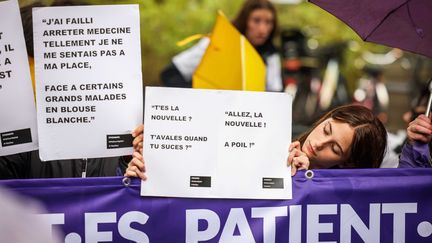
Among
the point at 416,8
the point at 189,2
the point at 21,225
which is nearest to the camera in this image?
the point at 21,225

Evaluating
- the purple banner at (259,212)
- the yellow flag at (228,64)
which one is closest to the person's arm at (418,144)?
the purple banner at (259,212)

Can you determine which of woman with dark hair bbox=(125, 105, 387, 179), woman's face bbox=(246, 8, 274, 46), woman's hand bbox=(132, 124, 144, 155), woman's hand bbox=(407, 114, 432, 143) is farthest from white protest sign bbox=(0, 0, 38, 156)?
woman's face bbox=(246, 8, 274, 46)

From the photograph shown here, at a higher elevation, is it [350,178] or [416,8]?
[416,8]

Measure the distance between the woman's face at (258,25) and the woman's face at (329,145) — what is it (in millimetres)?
3244

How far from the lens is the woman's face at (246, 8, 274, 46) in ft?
22.7

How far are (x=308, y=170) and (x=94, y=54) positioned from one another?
106 centimetres

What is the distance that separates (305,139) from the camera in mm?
3869

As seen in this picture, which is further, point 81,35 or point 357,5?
point 357,5

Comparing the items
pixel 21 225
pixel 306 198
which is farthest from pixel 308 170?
pixel 21 225

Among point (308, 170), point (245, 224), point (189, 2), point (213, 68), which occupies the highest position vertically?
point (189, 2)

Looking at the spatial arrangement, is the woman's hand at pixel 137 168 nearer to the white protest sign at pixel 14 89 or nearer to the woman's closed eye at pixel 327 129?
the white protest sign at pixel 14 89

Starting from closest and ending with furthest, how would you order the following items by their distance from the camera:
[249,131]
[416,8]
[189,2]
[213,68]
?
[249,131]
[416,8]
[213,68]
[189,2]

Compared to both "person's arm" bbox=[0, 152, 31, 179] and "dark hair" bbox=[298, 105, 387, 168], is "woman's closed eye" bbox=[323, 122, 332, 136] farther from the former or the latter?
"person's arm" bbox=[0, 152, 31, 179]

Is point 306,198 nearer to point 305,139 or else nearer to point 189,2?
point 305,139
